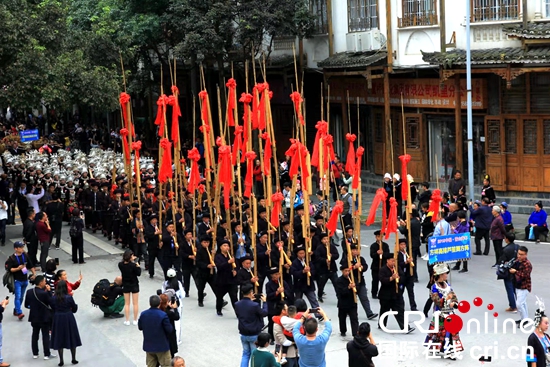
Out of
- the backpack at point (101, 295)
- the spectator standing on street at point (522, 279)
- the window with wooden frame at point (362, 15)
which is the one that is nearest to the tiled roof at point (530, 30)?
the window with wooden frame at point (362, 15)

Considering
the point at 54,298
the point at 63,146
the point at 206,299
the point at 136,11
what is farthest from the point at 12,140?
the point at 54,298

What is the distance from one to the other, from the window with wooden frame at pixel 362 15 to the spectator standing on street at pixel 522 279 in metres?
15.9

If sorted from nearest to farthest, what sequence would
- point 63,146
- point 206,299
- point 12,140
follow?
point 206,299 → point 12,140 → point 63,146

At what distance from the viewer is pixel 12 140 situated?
4031 cm

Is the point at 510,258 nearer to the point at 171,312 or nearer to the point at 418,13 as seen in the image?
the point at 171,312

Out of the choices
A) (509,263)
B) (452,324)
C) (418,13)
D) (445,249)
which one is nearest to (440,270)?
(452,324)

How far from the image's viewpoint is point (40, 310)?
1606cm

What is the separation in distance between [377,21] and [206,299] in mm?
14133

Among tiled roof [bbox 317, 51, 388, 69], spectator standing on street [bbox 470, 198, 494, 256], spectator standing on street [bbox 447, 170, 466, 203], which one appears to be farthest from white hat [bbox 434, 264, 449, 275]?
tiled roof [bbox 317, 51, 388, 69]

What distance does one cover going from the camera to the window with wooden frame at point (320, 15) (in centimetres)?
3356

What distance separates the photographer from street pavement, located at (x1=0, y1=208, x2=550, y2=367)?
15.7 meters

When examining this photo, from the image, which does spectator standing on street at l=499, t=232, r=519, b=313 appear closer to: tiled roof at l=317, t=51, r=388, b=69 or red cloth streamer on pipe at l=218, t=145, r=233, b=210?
red cloth streamer on pipe at l=218, t=145, r=233, b=210

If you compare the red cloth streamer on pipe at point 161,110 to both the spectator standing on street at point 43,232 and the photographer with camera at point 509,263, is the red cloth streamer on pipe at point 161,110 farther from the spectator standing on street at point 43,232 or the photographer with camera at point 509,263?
the photographer with camera at point 509,263

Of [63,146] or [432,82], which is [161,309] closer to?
[432,82]
